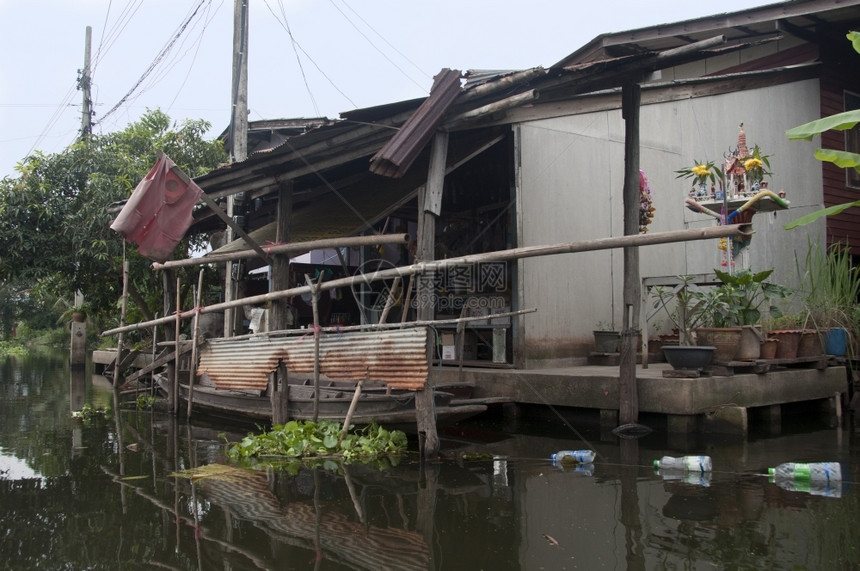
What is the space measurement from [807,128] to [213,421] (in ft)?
27.3

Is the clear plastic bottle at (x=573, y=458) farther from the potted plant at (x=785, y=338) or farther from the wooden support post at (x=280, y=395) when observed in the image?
the potted plant at (x=785, y=338)

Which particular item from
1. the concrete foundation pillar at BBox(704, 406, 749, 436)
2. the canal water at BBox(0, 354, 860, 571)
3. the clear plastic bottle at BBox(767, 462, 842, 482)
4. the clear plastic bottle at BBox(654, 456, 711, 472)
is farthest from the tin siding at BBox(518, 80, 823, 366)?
the clear plastic bottle at BBox(767, 462, 842, 482)

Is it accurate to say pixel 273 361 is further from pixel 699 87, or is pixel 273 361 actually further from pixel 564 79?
pixel 699 87

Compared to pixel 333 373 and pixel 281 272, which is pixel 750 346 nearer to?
pixel 333 373

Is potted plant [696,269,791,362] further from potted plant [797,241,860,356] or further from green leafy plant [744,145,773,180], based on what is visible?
potted plant [797,241,860,356]

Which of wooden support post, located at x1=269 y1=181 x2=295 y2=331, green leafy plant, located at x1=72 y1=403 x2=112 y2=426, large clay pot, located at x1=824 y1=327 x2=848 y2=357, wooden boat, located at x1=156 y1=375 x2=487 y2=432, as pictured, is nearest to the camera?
wooden boat, located at x1=156 y1=375 x2=487 y2=432

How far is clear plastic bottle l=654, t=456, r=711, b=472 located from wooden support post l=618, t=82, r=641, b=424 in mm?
1339

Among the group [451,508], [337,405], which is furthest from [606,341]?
[451,508]

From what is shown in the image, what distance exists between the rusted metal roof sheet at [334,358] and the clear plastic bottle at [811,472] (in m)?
3.07

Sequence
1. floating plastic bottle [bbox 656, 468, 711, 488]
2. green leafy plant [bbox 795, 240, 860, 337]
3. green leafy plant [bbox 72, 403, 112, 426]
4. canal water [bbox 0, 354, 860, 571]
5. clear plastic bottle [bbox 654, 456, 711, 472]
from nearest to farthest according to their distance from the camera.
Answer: canal water [bbox 0, 354, 860, 571] → floating plastic bottle [bbox 656, 468, 711, 488] → clear plastic bottle [bbox 654, 456, 711, 472] → green leafy plant [bbox 795, 240, 860, 337] → green leafy plant [bbox 72, 403, 112, 426]

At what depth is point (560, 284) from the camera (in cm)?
996

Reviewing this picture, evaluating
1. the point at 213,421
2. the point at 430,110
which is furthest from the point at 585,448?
the point at 213,421

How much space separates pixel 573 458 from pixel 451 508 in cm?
178

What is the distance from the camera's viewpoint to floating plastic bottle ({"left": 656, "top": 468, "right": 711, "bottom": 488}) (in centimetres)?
577
